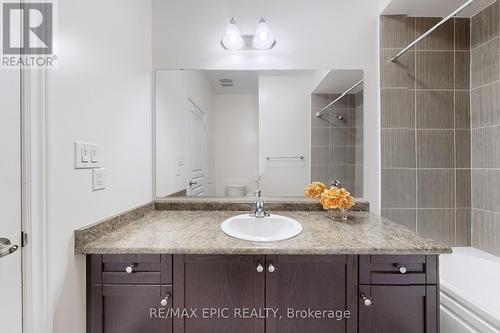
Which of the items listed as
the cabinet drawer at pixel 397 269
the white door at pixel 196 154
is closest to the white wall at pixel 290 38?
the white door at pixel 196 154

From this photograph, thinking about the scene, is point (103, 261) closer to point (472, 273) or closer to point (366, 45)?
point (366, 45)

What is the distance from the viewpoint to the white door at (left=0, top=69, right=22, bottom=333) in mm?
799

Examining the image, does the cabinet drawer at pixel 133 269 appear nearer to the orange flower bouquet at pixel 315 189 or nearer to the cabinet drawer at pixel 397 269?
the cabinet drawer at pixel 397 269

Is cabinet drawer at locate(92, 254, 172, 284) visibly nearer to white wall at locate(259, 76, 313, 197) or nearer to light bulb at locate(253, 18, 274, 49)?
white wall at locate(259, 76, 313, 197)

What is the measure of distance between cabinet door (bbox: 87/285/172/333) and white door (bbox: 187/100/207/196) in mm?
807

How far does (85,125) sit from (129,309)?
32.3 inches

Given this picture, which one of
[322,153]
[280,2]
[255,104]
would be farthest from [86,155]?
[280,2]

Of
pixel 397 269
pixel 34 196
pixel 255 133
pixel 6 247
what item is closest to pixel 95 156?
pixel 34 196

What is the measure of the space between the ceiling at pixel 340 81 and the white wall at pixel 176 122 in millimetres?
816

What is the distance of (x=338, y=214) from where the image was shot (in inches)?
61.3

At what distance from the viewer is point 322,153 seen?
1.82 m

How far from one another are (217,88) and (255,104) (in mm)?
298

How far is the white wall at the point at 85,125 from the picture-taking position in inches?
37.0

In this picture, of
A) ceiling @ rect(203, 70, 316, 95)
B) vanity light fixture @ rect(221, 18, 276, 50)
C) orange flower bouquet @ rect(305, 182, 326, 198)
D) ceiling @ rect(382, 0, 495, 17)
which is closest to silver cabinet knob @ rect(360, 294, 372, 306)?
orange flower bouquet @ rect(305, 182, 326, 198)
